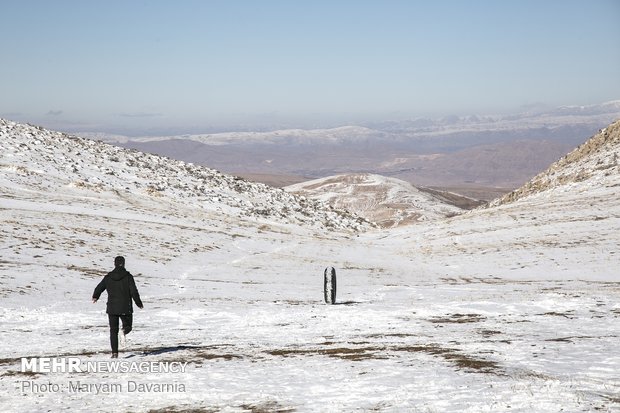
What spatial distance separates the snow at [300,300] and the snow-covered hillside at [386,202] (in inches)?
2207

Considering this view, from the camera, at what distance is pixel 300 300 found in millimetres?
32031

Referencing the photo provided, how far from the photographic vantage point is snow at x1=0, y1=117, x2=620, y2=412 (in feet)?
43.9

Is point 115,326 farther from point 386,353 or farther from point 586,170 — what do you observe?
point 586,170

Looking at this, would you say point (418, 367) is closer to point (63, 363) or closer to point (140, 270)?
point (63, 363)

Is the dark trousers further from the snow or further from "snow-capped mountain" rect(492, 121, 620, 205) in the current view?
"snow-capped mountain" rect(492, 121, 620, 205)

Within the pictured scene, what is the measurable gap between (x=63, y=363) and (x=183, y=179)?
72950 mm

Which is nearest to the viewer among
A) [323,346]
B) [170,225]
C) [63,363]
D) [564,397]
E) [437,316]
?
[564,397]

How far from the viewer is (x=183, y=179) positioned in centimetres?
8775

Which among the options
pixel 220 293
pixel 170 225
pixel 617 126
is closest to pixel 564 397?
pixel 220 293

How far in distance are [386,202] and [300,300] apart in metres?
134

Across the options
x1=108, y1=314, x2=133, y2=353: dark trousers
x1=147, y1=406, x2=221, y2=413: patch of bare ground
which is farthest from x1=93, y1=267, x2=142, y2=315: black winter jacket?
x1=147, y1=406, x2=221, y2=413: patch of bare ground

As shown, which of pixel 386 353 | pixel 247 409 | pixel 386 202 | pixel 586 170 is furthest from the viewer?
pixel 386 202

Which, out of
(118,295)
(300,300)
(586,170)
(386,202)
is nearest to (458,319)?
(300,300)

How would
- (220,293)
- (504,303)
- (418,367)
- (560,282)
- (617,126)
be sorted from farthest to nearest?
(617,126)
(560,282)
(220,293)
(504,303)
(418,367)
